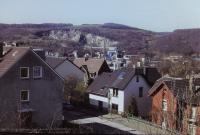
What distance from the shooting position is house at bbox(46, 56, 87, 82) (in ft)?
174

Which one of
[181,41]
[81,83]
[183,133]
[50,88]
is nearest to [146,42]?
[181,41]

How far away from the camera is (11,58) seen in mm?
31484

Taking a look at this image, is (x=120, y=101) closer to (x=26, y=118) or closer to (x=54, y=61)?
(x=54, y=61)

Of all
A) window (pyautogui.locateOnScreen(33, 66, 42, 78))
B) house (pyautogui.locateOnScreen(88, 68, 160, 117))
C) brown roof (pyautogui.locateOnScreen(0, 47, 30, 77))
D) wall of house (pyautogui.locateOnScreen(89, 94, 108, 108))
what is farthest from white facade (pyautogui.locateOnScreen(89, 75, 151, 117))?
brown roof (pyautogui.locateOnScreen(0, 47, 30, 77))

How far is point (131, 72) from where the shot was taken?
143ft

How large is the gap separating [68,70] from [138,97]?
12974 millimetres

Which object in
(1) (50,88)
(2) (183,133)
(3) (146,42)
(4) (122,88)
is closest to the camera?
(2) (183,133)

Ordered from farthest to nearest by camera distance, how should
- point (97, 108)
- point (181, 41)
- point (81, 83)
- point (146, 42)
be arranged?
point (146, 42) < point (181, 41) < point (81, 83) < point (97, 108)


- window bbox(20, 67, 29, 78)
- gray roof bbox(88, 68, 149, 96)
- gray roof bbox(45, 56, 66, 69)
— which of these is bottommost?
gray roof bbox(88, 68, 149, 96)

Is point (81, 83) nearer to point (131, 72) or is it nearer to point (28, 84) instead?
point (131, 72)

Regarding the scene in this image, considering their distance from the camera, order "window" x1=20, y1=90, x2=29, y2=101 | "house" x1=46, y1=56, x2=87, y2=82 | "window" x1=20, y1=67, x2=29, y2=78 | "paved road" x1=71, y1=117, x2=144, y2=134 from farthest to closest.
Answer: "house" x1=46, y1=56, x2=87, y2=82 → "paved road" x1=71, y1=117, x2=144, y2=134 → "window" x1=20, y1=90, x2=29, y2=101 → "window" x1=20, y1=67, x2=29, y2=78

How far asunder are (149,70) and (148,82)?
1.63 m

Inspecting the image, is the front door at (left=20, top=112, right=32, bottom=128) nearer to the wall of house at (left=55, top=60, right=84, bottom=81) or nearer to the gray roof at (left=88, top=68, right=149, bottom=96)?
the gray roof at (left=88, top=68, right=149, bottom=96)

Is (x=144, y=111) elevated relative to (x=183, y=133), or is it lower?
lower
